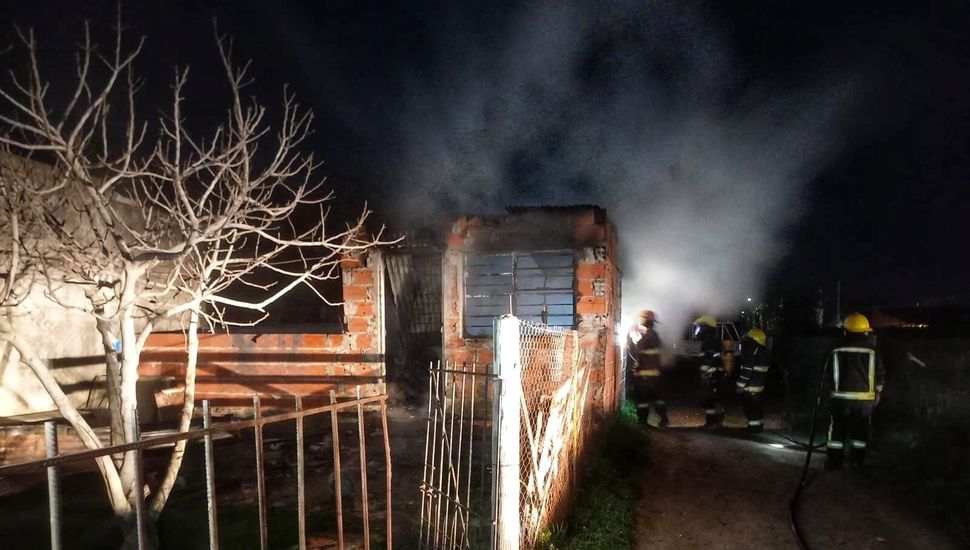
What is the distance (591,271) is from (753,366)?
3325mm

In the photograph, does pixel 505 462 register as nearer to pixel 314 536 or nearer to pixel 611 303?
pixel 314 536

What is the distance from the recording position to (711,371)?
937 cm

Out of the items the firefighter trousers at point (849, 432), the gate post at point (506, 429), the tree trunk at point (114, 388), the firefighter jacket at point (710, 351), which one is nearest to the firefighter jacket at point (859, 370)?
the firefighter trousers at point (849, 432)

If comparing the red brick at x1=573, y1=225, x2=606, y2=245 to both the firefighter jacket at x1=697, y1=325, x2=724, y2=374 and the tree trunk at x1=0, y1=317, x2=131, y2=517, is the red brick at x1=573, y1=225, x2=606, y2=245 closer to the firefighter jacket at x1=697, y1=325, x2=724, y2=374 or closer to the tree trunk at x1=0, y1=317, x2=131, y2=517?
the firefighter jacket at x1=697, y1=325, x2=724, y2=374

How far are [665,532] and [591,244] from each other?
4.16 meters

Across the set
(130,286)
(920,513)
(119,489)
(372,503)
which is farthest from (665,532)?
(130,286)

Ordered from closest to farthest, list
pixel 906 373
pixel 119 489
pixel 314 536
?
pixel 119 489 → pixel 314 536 → pixel 906 373

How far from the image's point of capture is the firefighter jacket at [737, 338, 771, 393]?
8.48m

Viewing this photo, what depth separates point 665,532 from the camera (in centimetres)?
496

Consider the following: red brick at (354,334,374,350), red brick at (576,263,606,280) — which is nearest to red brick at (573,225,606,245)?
red brick at (576,263,606,280)

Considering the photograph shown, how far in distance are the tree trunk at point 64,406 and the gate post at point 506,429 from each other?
113 inches

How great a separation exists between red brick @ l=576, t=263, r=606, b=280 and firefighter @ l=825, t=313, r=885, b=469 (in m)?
3.18

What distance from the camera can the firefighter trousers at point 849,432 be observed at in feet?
21.0

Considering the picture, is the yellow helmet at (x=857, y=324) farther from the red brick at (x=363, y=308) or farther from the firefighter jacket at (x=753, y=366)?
the red brick at (x=363, y=308)
